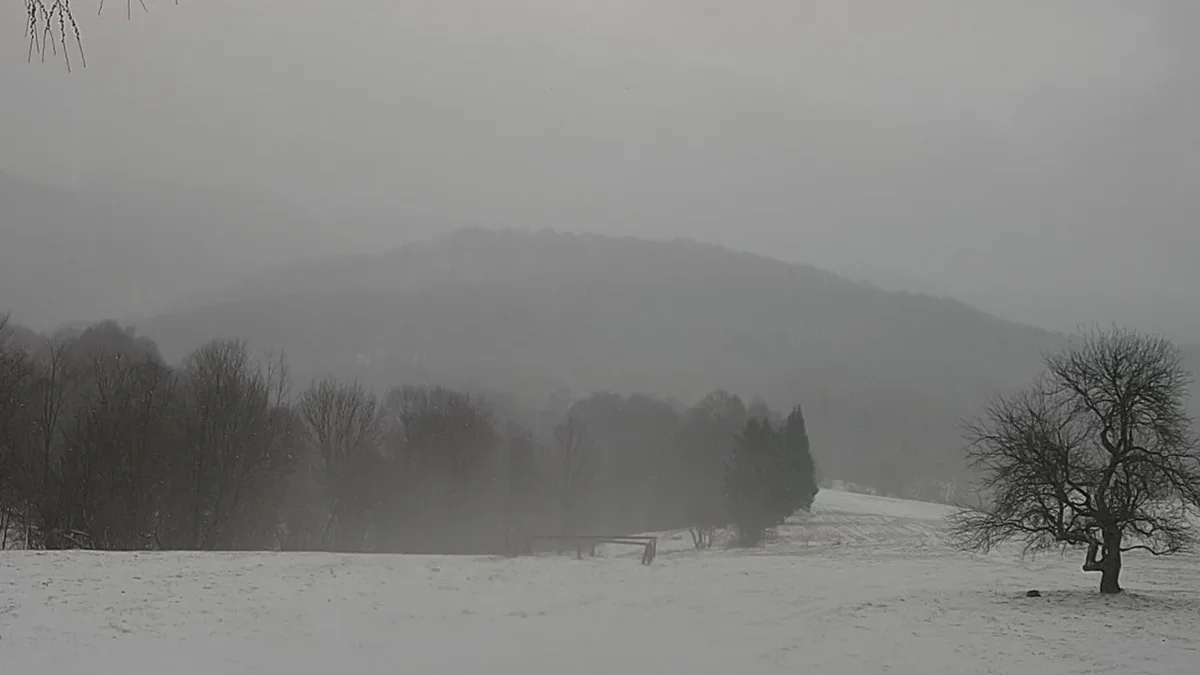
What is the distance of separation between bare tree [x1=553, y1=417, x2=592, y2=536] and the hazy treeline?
21 centimetres

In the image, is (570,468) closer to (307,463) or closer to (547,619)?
(307,463)

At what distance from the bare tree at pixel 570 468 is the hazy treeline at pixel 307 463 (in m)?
0.21

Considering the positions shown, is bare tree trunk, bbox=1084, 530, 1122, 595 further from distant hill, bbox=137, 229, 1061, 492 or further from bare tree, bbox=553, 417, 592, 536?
Result: distant hill, bbox=137, 229, 1061, 492

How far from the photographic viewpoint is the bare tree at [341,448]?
56.9m

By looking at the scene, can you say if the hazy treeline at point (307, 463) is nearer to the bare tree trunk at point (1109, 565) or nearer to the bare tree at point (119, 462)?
the bare tree at point (119, 462)

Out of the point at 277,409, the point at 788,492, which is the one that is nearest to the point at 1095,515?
the point at 788,492

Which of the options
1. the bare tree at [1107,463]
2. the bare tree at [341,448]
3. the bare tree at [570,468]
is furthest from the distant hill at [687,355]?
the bare tree at [1107,463]

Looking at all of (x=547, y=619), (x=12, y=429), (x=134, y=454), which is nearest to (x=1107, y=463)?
(x=547, y=619)

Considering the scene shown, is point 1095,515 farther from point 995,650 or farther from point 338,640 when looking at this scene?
point 338,640

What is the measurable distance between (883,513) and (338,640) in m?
64.0

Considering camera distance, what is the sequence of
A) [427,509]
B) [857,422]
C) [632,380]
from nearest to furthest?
1. [427,509]
2. [857,422]
3. [632,380]

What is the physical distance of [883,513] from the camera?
74000mm

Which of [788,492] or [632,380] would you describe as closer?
[788,492]

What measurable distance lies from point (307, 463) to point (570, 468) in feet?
76.2
